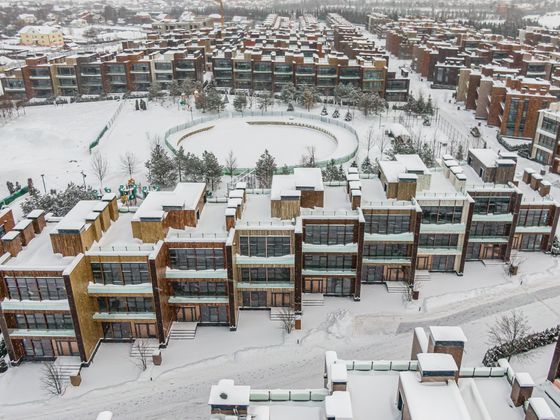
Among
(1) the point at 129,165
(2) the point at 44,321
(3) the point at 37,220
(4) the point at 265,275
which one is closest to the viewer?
(2) the point at 44,321

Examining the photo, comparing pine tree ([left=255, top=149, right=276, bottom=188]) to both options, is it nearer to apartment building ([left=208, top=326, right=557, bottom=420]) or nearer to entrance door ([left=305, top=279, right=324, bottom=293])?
entrance door ([left=305, top=279, right=324, bottom=293])

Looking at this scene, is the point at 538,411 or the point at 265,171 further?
the point at 265,171

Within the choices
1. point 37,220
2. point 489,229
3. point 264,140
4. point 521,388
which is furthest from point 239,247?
point 264,140

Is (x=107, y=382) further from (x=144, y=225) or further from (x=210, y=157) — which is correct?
(x=210, y=157)

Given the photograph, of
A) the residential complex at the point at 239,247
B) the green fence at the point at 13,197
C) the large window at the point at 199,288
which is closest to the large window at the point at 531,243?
the residential complex at the point at 239,247

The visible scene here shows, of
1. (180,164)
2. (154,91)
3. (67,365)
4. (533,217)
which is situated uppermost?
(154,91)

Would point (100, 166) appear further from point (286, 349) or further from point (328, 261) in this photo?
point (286, 349)
